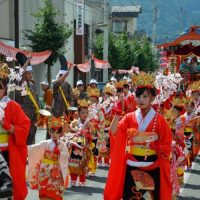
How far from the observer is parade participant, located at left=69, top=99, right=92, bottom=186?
8609 millimetres

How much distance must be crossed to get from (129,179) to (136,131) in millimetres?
567

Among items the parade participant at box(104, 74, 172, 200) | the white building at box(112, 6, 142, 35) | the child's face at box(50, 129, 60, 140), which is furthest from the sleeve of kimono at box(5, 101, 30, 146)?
the white building at box(112, 6, 142, 35)

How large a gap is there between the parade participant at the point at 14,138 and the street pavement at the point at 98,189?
5.86 ft

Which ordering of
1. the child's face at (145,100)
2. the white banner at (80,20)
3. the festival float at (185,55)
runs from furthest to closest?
the white banner at (80,20), the festival float at (185,55), the child's face at (145,100)

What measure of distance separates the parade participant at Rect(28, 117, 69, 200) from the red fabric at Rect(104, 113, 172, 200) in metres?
1.22

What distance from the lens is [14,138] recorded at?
587 cm

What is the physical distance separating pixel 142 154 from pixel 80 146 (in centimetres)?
309

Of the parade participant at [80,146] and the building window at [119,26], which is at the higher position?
the building window at [119,26]

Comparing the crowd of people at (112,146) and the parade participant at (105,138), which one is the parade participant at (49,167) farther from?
the parade participant at (105,138)

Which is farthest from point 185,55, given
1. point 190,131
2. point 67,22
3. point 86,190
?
point 67,22

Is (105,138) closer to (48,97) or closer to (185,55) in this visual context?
(48,97)

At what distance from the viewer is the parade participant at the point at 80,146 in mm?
8609

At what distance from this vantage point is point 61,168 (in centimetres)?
698

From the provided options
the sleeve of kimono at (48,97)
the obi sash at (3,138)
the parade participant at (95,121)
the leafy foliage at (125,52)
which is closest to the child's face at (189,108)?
the parade participant at (95,121)
